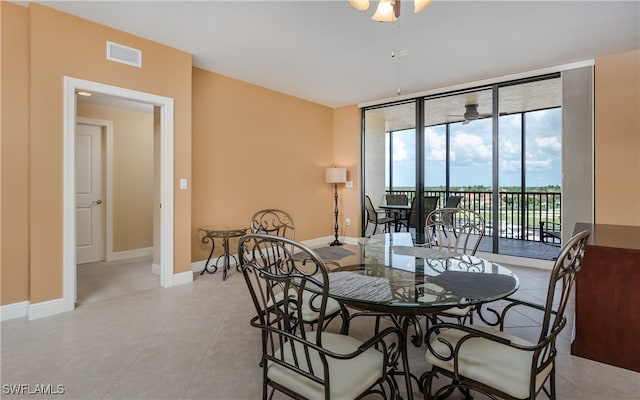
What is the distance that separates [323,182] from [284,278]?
4986mm

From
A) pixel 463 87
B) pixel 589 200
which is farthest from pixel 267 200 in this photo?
pixel 589 200

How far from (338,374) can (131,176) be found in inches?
202

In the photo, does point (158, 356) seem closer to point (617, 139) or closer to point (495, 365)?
point (495, 365)

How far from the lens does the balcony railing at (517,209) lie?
5.65 metres

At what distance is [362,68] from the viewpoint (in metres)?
4.09

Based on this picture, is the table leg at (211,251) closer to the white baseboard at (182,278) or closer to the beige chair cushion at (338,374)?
the white baseboard at (182,278)

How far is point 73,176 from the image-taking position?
110 inches

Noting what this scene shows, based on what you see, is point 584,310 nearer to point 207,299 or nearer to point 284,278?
point 284,278

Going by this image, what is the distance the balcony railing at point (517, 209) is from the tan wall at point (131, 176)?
14.8 ft

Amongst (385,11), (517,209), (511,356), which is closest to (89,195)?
(385,11)

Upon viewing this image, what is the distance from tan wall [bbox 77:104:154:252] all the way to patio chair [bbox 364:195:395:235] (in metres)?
3.96

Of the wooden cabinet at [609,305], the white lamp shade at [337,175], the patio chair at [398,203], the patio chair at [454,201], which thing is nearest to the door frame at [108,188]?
the white lamp shade at [337,175]

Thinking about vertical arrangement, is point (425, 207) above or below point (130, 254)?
above

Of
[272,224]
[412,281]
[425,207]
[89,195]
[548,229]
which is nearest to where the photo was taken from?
[412,281]
